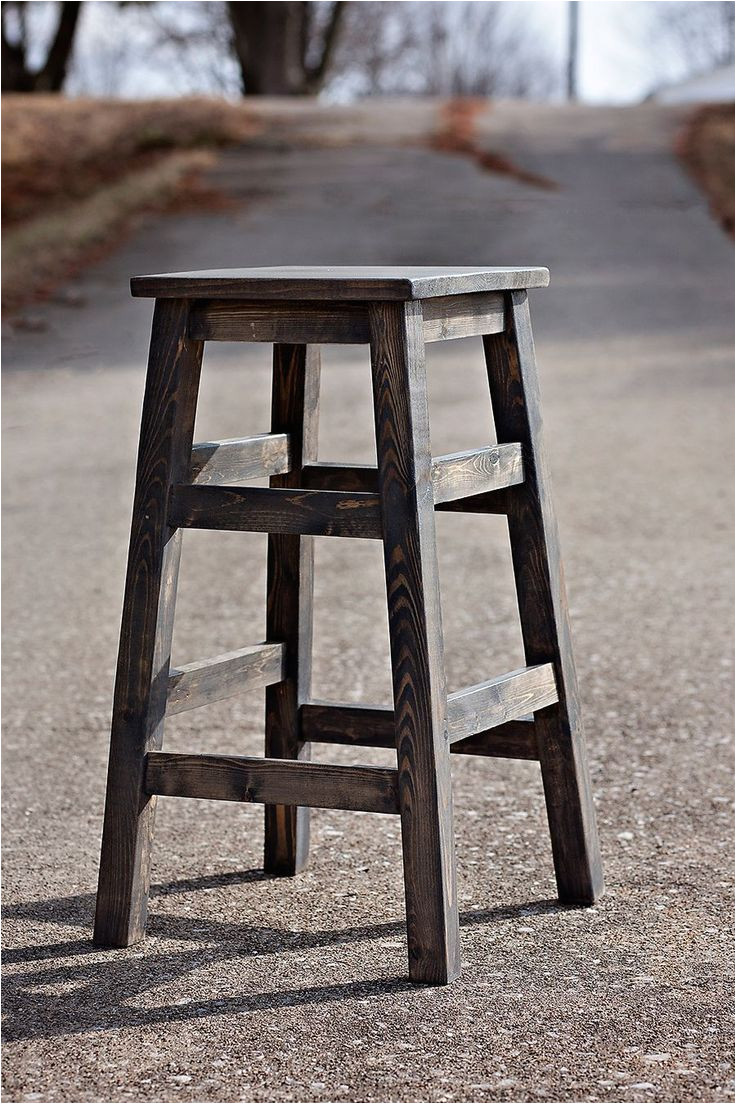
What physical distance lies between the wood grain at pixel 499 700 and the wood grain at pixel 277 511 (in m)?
0.37

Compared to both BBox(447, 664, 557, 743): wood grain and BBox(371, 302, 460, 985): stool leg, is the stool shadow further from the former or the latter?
BBox(447, 664, 557, 743): wood grain

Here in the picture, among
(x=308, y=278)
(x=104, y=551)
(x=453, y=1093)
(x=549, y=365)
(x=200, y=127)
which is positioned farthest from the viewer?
(x=200, y=127)

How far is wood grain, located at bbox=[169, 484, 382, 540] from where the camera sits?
98.9 inches

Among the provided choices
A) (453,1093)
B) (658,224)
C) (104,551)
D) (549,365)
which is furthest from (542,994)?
(658,224)

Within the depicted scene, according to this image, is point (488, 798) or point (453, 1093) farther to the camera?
point (488, 798)

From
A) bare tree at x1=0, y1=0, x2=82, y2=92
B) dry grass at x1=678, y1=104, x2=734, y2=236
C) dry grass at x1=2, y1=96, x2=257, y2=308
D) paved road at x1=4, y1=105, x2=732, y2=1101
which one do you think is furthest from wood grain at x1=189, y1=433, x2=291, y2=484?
bare tree at x1=0, y1=0, x2=82, y2=92

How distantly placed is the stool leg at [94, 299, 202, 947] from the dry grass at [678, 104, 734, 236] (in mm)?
12516

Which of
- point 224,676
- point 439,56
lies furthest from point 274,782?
point 439,56

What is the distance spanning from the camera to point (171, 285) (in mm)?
2562

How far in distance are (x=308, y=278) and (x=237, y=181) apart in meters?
14.8

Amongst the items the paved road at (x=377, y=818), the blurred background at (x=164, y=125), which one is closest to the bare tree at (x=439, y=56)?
the blurred background at (x=164, y=125)

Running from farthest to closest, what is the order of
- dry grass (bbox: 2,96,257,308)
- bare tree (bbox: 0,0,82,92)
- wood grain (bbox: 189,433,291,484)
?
bare tree (bbox: 0,0,82,92) → dry grass (bbox: 2,96,257,308) → wood grain (bbox: 189,433,291,484)

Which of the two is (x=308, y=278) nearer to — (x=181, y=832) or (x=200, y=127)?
(x=181, y=832)

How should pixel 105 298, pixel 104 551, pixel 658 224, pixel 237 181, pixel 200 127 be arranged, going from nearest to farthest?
pixel 104 551, pixel 105 298, pixel 658 224, pixel 237 181, pixel 200 127
